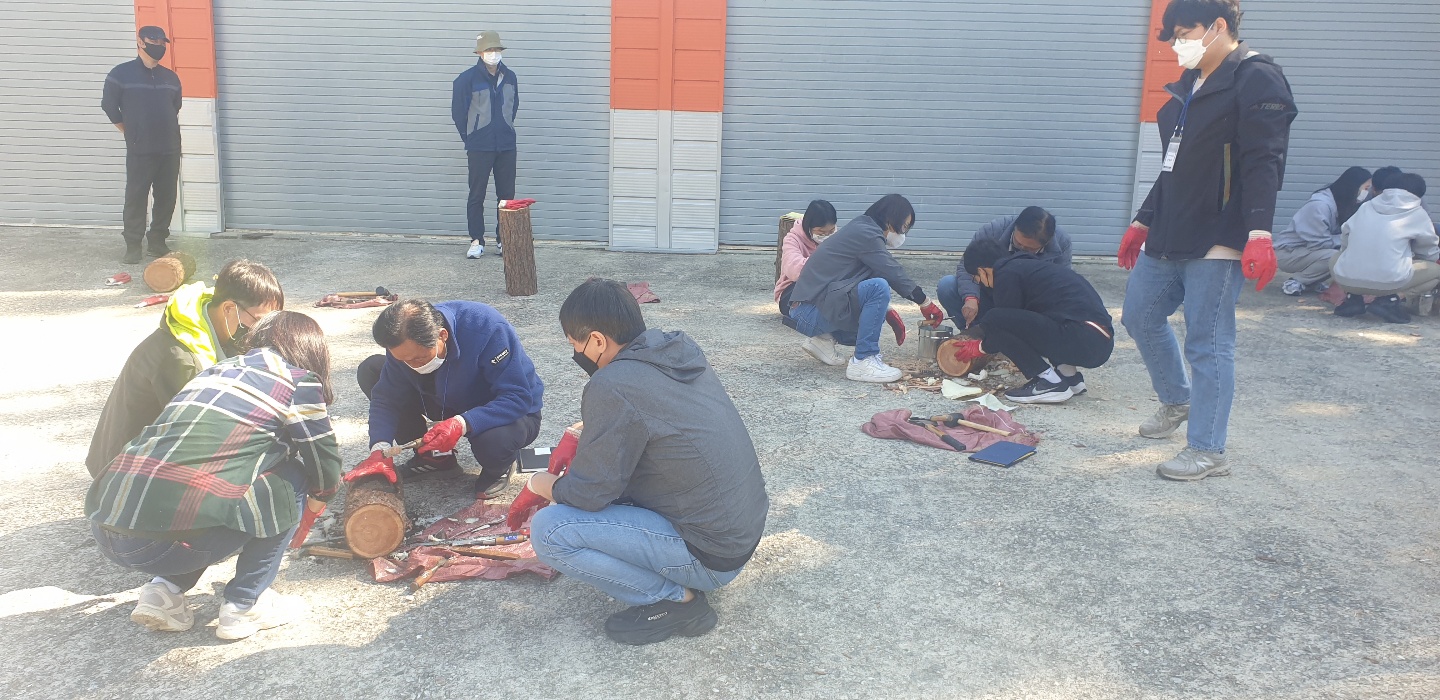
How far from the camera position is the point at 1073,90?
9797mm

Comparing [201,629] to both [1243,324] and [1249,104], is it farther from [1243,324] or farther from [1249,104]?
[1243,324]

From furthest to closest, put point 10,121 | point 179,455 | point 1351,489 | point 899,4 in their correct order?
1. point 10,121
2. point 899,4
3. point 1351,489
4. point 179,455

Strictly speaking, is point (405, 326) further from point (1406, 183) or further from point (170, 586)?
point (1406, 183)

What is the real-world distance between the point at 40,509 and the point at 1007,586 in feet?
12.3

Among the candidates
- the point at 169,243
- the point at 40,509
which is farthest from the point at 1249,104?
the point at 169,243

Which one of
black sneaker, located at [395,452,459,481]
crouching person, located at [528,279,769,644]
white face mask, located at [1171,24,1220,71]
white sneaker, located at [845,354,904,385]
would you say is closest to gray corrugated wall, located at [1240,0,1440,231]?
white sneaker, located at [845,354,904,385]

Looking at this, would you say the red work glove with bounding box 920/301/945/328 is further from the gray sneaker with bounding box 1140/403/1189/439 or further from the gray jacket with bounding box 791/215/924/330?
the gray sneaker with bounding box 1140/403/1189/439

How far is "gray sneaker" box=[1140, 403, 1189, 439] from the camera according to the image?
17.4ft

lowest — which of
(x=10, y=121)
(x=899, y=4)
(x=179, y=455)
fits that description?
(x=179, y=455)

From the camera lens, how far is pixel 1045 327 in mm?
5906

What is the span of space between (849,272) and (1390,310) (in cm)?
425

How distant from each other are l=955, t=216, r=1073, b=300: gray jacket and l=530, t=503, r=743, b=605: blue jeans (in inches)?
140

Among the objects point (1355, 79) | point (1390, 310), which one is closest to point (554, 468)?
point (1390, 310)

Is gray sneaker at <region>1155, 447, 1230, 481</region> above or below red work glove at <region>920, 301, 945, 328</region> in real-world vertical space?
below
